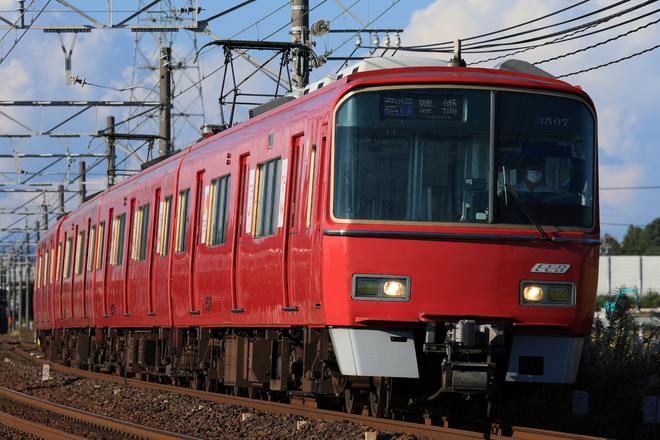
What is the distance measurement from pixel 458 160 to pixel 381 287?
121cm

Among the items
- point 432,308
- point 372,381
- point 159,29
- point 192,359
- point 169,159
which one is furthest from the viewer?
point 159,29

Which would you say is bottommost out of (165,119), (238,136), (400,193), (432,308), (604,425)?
A: (604,425)

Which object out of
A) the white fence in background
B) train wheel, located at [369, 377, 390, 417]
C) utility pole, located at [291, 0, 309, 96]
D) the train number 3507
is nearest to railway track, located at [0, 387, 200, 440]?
train wheel, located at [369, 377, 390, 417]

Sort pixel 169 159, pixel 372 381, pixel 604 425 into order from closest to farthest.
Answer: pixel 372 381 < pixel 604 425 < pixel 169 159

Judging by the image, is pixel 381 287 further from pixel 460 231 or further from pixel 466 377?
pixel 466 377

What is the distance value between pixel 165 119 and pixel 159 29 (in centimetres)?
606

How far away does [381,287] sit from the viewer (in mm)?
9727

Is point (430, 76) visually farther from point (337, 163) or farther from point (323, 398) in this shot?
point (323, 398)

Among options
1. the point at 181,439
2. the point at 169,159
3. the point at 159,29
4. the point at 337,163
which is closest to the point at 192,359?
the point at 169,159

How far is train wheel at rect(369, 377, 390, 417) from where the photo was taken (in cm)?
1046

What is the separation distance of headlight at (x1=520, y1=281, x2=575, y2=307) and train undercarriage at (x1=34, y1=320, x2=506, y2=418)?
0.38 metres

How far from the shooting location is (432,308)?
975 centimetres

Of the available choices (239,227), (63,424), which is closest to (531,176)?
(239,227)

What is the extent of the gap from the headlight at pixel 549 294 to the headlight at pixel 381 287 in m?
0.99
